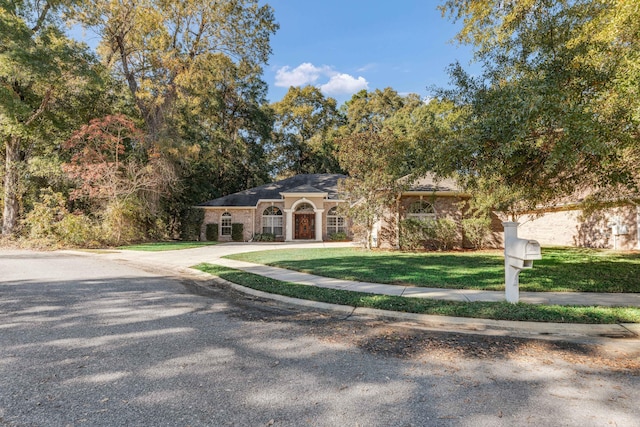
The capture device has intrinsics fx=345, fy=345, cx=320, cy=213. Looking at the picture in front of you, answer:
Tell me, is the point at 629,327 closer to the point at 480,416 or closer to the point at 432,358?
the point at 432,358

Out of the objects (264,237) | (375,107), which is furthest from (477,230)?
(375,107)

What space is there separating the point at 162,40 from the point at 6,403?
2413cm

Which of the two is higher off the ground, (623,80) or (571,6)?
(571,6)

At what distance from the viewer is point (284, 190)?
26.6m

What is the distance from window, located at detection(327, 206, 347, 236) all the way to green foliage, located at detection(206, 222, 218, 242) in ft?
26.6

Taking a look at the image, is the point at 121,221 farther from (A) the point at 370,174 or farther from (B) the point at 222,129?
(B) the point at 222,129

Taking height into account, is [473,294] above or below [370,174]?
below

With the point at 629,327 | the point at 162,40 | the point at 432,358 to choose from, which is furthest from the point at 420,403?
the point at 162,40

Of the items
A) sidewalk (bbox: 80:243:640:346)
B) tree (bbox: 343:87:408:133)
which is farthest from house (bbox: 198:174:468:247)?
tree (bbox: 343:87:408:133)

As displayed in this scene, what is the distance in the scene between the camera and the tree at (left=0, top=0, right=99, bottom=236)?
53.6ft

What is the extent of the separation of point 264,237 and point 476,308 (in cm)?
2005

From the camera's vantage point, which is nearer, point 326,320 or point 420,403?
point 420,403

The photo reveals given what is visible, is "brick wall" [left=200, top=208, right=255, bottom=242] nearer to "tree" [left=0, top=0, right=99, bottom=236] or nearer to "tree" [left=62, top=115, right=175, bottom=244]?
"tree" [left=62, top=115, right=175, bottom=244]

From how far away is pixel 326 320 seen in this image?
16.5 ft
